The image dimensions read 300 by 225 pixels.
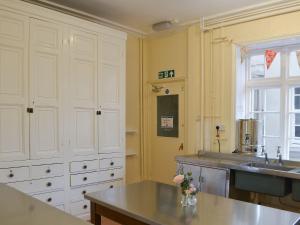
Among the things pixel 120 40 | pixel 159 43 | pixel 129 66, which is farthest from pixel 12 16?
pixel 159 43

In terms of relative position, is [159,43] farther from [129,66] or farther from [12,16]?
[12,16]

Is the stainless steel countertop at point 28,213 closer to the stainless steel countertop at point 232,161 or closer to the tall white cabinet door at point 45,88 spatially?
the tall white cabinet door at point 45,88

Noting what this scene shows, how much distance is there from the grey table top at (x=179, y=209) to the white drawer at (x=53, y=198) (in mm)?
1176

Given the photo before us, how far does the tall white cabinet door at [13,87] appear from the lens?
3031mm

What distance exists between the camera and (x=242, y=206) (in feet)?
7.12

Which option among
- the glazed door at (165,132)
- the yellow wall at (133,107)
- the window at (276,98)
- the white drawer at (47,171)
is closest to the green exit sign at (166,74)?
the glazed door at (165,132)

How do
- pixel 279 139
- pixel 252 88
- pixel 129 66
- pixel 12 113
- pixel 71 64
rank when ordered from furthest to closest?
1. pixel 129 66
2. pixel 252 88
3. pixel 279 139
4. pixel 71 64
5. pixel 12 113

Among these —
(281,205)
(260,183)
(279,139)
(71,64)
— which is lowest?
(281,205)

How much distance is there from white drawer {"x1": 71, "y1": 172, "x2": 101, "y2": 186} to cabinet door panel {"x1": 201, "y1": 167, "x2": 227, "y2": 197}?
141 centimetres

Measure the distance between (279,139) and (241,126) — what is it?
53 cm

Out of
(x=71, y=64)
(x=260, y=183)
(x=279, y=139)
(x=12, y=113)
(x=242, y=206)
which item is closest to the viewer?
(x=242, y=206)

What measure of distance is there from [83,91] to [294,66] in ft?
9.30

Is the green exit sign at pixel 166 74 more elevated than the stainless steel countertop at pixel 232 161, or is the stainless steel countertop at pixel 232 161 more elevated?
the green exit sign at pixel 166 74

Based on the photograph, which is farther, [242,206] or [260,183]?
[260,183]
